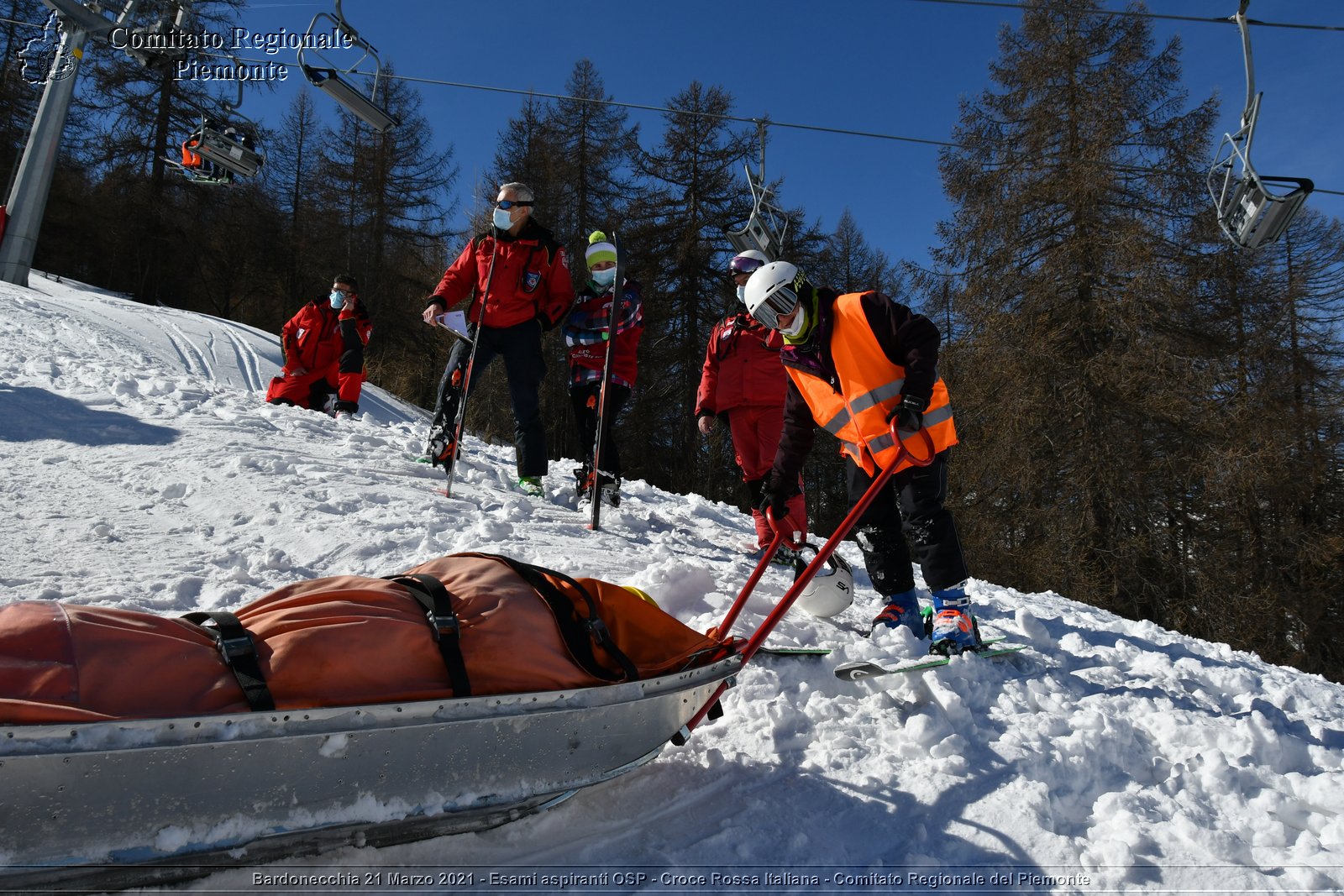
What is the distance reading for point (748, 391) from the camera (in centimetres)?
503

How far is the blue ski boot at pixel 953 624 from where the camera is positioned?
309 centimetres

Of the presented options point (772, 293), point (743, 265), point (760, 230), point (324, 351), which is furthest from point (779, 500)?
point (324, 351)

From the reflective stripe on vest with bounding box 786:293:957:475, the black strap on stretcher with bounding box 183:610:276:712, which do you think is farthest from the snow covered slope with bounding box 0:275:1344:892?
the reflective stripe on vest with bounding box 786:293:957:475

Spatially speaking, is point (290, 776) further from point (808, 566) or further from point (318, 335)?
point (318, 335)

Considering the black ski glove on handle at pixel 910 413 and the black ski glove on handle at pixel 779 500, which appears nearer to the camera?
the black ski glove on handle at pixel 910 413

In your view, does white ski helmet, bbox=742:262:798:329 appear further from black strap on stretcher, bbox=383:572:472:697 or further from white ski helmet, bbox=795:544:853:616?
black strap on stretcher, bbox=383:572:472:697

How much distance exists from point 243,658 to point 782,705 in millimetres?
1669

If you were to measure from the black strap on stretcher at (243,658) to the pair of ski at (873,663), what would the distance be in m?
1.81

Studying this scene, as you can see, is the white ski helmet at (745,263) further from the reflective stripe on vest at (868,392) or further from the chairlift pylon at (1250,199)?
the chairlift pylon at (1250,199)

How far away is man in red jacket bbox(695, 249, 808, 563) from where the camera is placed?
5.02 meters

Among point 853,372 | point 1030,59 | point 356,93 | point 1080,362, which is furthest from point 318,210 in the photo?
point 853,372

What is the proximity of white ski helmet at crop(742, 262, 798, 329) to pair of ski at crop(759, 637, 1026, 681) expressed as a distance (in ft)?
4.59

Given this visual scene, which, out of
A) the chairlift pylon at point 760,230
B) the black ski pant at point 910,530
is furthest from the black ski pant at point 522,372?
the chairlift pylon at point 760,230

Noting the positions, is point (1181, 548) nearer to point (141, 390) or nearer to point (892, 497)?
point (892, 497)
